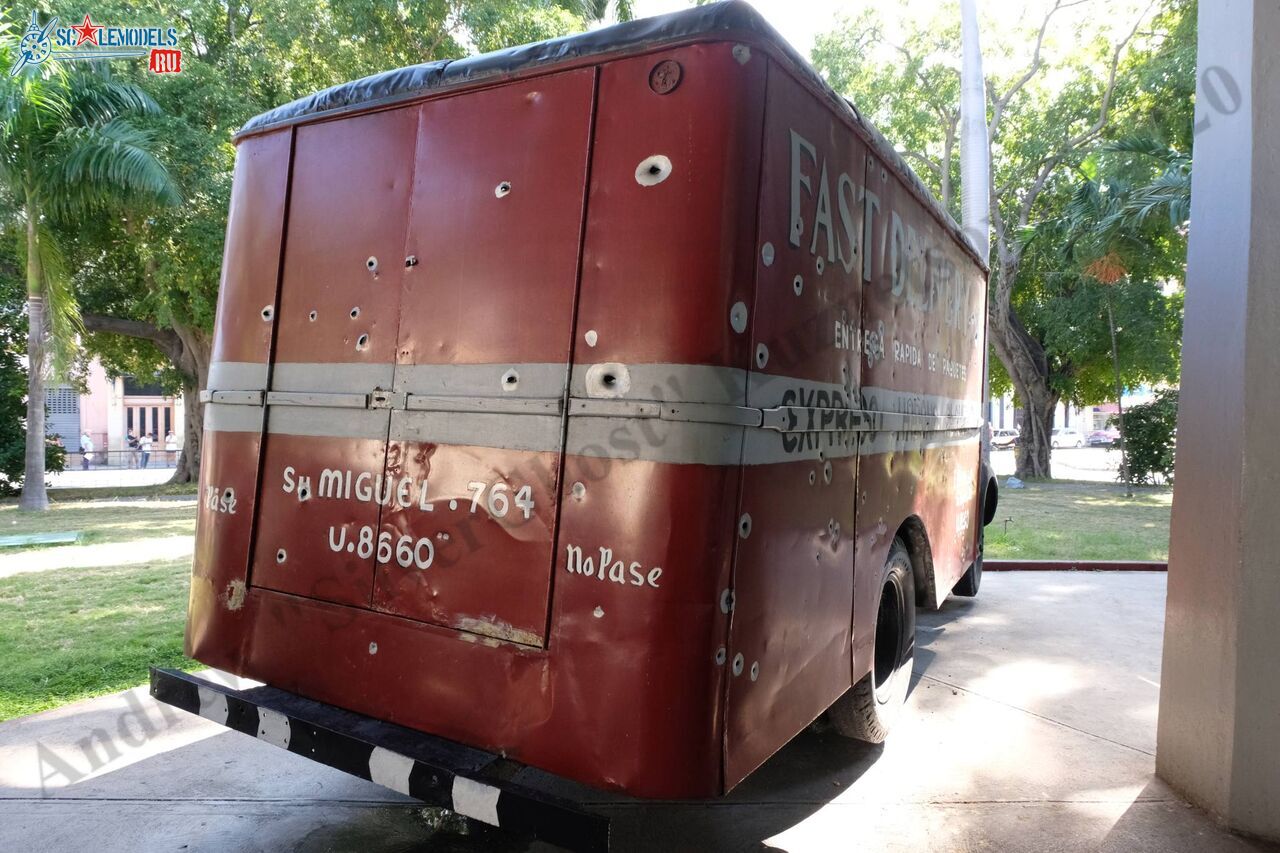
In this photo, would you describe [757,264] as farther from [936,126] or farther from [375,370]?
[936,126]

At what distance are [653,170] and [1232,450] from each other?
2.59m

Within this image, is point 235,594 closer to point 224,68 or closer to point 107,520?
point 107,520

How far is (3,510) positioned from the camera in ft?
48.3

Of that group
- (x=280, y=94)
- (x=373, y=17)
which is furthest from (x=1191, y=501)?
(x=280, y=94)

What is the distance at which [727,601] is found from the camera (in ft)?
7.77

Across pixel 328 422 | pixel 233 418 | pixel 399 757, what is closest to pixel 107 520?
pixel 233 418

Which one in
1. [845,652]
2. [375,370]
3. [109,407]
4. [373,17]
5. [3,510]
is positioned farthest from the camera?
[109,407]

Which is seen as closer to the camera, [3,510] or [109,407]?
[3,510]

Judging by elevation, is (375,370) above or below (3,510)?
above

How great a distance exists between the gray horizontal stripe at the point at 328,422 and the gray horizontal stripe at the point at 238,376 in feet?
0.46

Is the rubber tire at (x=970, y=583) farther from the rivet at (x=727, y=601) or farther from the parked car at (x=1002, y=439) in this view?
the parked car at (x=1002, y=439)

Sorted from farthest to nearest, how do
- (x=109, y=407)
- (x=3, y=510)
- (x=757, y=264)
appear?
(x=109, y=407) → (x=3, y=510) → (x=757, y=264)

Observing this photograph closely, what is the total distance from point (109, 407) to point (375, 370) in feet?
166

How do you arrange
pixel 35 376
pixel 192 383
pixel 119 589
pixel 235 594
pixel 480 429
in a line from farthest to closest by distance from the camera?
pixel 192 383 < pixel 35 376 < pixel 119 589 < pixel 235 594 < pixel 480 429
